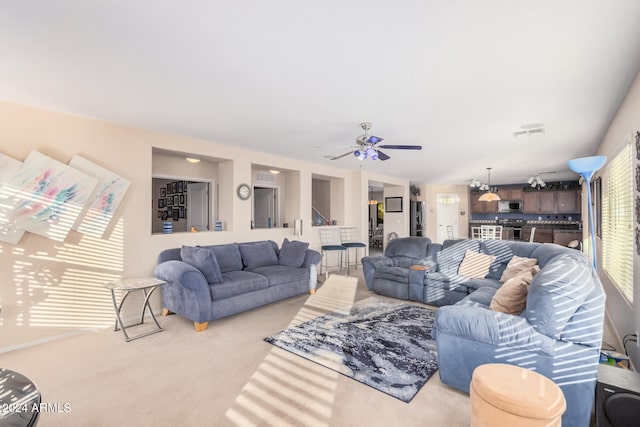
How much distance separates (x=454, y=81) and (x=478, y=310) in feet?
6.20

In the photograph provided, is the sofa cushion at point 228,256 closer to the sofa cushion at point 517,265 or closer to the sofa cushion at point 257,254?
the sofa cushion at point 257,254

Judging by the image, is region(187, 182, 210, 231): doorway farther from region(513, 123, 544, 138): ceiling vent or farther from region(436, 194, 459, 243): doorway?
region(436, 194, 459, 243): doorway

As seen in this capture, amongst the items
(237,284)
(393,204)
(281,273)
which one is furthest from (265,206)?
(393,204)

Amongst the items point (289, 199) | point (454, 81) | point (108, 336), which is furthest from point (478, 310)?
point (289, 199)

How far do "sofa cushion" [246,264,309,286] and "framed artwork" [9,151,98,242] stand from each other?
7.38 feet

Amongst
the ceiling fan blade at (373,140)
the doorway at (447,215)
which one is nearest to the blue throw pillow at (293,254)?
the ceiling fan blade at (373,140)

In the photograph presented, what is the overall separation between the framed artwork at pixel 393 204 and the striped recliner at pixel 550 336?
279 inches

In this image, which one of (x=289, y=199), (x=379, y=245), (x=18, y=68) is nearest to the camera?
(x=18, y=68)

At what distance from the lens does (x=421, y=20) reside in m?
1.77

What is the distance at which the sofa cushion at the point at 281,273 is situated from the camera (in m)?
4.29

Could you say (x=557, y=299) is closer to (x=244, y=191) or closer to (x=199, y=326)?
(x=199, y=326)

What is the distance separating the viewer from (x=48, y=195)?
321 cm

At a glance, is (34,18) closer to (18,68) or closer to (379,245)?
(18,68)

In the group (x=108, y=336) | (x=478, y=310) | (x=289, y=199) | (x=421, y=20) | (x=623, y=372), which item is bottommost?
(x=108, y=336)
